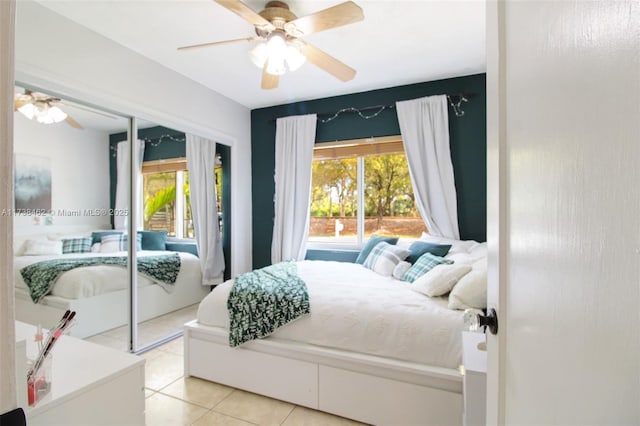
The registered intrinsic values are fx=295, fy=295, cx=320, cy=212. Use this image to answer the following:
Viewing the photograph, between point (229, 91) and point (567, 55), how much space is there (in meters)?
3.61

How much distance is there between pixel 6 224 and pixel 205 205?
315 cm

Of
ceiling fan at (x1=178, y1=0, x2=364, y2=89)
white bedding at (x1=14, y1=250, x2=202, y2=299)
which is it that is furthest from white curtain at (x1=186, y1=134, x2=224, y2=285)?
ceiling fan at (x1=178, y1=0, x2=364, y2=89)

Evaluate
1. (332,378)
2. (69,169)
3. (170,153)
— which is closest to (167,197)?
(170,153)

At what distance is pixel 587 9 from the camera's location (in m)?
0.37

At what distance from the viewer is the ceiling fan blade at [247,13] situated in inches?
63.9

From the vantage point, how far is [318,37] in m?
2.45

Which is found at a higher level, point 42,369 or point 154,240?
point 154,240

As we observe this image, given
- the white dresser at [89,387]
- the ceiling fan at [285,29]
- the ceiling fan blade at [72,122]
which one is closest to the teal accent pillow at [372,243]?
the ceiling fan at [285,29]

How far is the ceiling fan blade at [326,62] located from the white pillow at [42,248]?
7.40 ft

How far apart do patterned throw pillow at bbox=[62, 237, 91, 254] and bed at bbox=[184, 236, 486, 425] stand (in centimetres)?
107

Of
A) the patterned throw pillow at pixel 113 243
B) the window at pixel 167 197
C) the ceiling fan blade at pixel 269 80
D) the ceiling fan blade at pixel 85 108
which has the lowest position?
the patterned throw pillow at pixel 113 243

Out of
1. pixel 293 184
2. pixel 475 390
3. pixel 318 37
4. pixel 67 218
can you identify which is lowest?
pixel 475 390

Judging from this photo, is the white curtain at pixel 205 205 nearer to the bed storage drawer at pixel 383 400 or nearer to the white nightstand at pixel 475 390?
the bed storage drawer at pixel 383 400

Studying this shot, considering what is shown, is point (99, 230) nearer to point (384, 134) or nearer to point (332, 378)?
point (332, 378)
